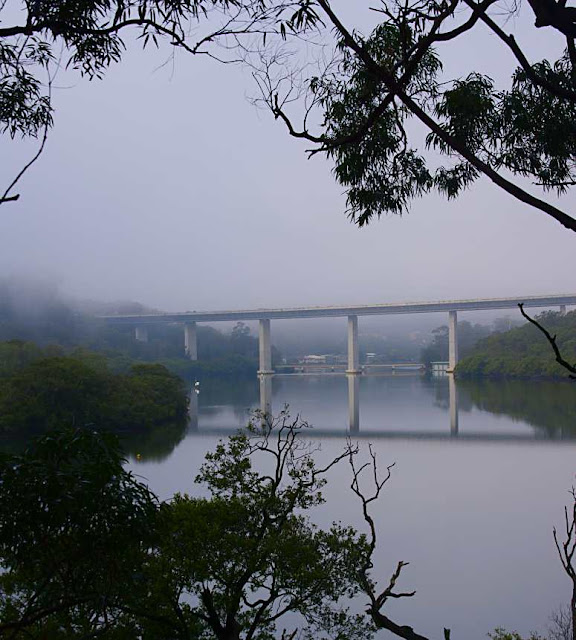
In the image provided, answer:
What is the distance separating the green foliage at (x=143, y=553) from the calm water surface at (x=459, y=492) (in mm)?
1099

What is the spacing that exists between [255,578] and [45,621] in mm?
1136

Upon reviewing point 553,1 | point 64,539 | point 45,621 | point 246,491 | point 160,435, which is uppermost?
point 553,1

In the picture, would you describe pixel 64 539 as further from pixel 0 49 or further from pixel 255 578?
pixel 255 578

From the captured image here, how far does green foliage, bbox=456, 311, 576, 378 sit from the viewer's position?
27172 millimetres

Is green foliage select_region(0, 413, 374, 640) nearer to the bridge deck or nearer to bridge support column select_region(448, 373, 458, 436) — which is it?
bridge support column select_region(448, 373, 458, 436)

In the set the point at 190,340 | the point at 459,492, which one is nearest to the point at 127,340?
the point at 190,340

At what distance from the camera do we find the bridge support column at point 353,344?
3262cm

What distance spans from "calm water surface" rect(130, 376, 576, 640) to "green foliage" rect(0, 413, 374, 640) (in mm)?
1099

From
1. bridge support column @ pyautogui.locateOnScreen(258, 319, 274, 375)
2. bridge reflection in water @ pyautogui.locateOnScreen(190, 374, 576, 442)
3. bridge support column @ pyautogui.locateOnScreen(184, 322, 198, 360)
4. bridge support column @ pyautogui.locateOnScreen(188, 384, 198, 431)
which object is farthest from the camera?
bridge support column @ pyautogui.locateOnScreen(258, 319, 274, 375)

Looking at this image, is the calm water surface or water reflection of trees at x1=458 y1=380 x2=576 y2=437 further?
water reflection of trees at x1=458 y1=380 x2=576 y2=437

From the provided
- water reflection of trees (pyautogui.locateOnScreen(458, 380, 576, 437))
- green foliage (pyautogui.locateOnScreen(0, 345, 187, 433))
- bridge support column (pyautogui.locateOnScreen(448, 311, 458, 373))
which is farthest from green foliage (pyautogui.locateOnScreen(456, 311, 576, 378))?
green foliage (pyautogui.locateOnScreen(0, 345, 187, 433))

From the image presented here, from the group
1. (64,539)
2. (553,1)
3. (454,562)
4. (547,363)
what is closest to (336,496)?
(454,562)

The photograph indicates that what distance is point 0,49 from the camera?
2.45 meters

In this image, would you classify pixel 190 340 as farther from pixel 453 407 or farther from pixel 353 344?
pixel 453 407
